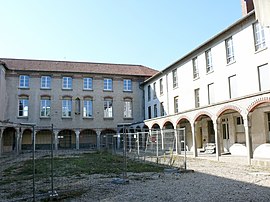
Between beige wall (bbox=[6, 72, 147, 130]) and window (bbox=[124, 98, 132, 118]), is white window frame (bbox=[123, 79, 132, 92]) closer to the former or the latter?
beige wall (bbox=[6, 72, 147, 130])

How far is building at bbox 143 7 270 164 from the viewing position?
15.5 m

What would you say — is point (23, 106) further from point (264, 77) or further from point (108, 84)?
point (264, 77)

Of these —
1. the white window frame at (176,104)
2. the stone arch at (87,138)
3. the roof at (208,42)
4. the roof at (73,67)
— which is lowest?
the stone arch at (87,138)

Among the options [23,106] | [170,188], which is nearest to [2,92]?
[23,106]

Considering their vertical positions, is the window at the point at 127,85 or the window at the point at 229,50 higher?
the window at the point at 127,85

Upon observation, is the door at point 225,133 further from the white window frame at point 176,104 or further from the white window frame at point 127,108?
the white window frame at point 127,108

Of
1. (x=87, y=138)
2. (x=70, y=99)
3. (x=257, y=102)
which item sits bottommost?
(x=87, y=138)

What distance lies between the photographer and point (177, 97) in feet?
83.6

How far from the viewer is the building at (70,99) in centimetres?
3108

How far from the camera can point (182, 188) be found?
8.08m

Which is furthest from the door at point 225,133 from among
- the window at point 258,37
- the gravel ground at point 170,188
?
the gravel ground at point 170,188

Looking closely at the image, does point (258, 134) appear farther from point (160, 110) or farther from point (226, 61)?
point (160, 110)

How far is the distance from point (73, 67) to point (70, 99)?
4.35 metres

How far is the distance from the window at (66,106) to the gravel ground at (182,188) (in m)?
22.9
